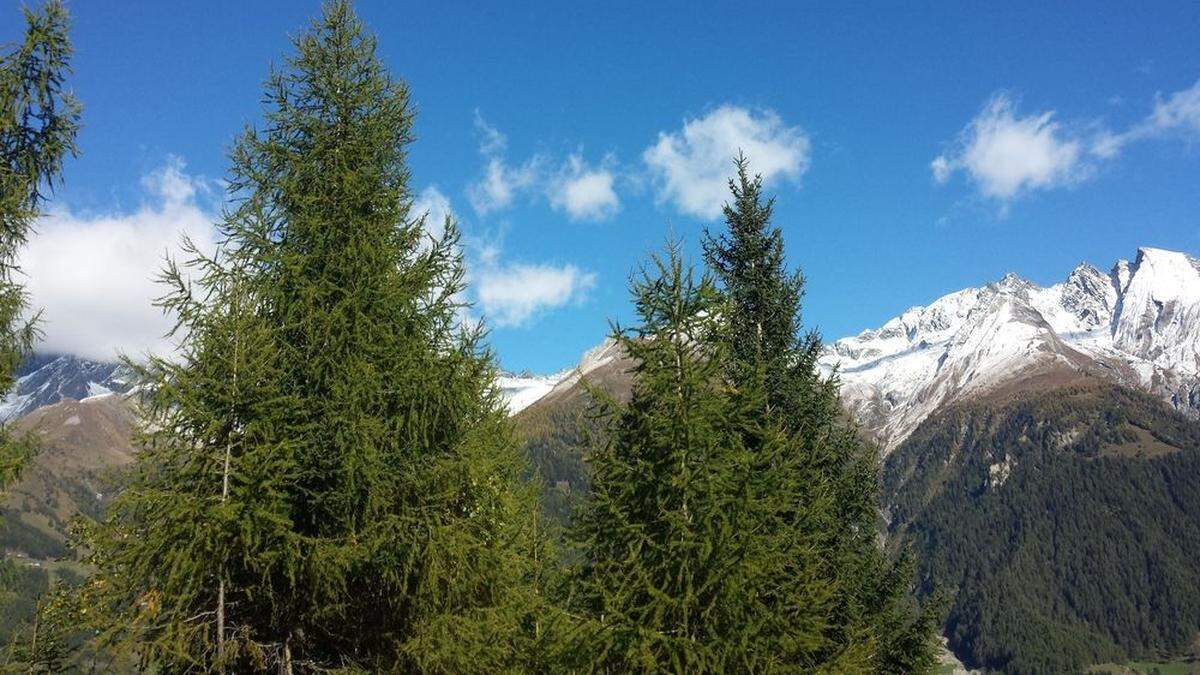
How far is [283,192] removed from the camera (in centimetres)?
1361

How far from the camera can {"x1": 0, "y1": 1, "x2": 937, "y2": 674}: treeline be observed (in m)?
11.4

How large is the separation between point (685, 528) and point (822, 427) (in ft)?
33.4

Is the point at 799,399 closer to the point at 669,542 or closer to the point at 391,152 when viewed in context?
the point at 669,542

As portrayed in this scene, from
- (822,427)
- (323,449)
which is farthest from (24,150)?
(822,427)

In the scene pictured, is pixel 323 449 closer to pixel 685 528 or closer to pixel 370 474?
pixel 370 474

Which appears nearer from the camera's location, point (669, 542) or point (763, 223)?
point (669, 542)

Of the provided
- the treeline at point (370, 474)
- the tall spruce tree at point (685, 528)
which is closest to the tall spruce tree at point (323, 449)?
the treeline at point (370, 474)

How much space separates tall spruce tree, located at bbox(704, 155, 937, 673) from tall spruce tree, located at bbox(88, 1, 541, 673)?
26.7ft

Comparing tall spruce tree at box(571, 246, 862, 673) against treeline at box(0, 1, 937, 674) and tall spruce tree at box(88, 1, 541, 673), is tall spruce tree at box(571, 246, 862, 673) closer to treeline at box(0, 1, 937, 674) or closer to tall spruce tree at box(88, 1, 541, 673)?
treeline at box(0, 1, 937, 674)

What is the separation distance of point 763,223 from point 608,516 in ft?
37.9

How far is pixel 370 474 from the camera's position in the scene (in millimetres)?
11922

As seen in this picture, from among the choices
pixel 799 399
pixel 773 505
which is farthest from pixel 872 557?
pixel 773 505

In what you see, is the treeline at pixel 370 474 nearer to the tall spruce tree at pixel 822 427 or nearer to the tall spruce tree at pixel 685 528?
the tall spruce tree at pixel 685 528

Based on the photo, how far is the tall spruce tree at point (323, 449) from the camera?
11.4 meters
